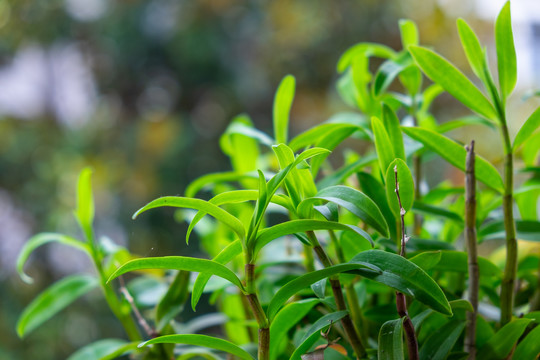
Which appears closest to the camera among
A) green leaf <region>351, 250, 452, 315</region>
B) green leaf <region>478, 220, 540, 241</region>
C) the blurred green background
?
green leaf <region>351, 250, 452, 315</region>

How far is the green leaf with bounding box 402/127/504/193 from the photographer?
27cm

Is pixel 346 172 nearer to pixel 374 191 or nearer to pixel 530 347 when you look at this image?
pixel 374 191

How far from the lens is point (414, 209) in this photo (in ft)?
0.99

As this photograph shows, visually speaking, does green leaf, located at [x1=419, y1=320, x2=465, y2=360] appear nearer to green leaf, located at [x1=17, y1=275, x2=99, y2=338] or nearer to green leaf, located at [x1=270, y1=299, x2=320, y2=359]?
green leaf, located at [x1=270, y1=299, x2=320, y2=359]

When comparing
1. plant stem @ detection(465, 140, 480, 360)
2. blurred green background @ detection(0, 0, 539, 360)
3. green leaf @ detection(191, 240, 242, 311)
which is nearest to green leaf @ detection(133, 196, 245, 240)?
green leaf @ detection(191, 240, 242, 311)

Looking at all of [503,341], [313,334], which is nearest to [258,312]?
[313,334]

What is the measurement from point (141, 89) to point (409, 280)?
2434mm

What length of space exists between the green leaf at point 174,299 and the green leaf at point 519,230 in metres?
0.19

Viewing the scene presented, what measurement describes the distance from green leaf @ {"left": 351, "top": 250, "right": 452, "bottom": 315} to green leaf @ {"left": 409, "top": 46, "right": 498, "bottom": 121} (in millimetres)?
112

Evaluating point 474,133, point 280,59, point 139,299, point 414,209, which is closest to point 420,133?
point 414,209

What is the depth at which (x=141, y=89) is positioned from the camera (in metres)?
2.48

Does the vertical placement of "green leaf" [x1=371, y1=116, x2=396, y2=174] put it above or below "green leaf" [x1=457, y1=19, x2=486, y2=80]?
below

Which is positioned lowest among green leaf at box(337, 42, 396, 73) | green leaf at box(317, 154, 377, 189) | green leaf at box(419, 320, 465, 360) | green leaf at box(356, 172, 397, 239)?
green leaf at box(419, 320, 465, 360)

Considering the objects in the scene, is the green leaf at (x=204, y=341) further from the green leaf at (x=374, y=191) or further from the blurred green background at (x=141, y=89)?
the blurred green background at (x=141, y=89)
